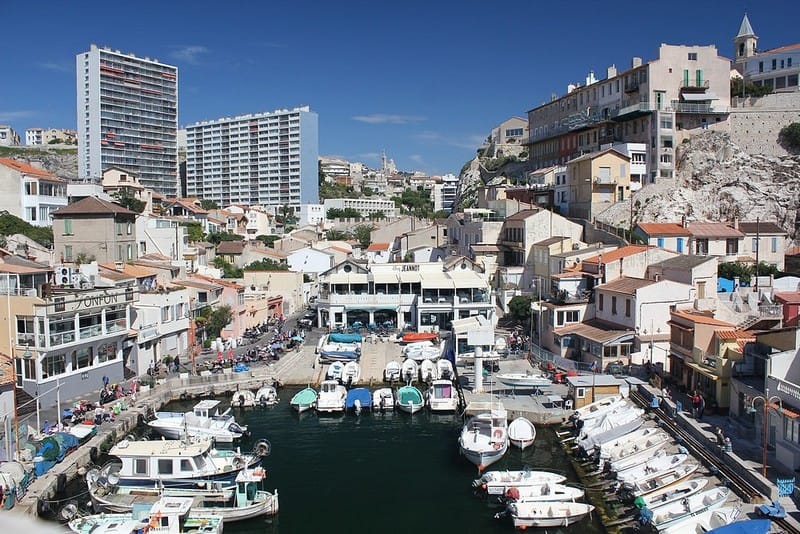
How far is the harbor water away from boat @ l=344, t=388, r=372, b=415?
1.32 feet

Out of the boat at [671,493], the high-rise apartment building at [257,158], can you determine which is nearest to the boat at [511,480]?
the boat at [671,493]

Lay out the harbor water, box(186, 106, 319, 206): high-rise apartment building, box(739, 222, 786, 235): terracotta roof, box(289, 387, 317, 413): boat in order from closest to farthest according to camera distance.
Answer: the harbor water → box(289, 387, 317, 413): boat → box(739, 222, 786, 235): terracotta roof → box(186, 106, 319, 206): high-rise apartment building

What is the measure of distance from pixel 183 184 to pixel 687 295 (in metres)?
114

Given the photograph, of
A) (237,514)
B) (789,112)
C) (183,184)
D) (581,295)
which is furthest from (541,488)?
(183,184)

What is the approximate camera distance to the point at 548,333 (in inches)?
1375

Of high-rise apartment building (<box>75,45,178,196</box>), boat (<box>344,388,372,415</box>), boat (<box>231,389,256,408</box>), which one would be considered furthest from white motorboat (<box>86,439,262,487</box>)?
high-rise apartment building (<box>75,45,178,196</box>)

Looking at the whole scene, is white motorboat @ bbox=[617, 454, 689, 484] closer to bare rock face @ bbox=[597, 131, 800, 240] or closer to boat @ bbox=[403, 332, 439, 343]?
boat @ bbox=[403, 332, 439, 343]

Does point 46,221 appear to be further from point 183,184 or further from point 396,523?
point 183,184

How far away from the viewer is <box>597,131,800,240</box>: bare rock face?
46.7 metres

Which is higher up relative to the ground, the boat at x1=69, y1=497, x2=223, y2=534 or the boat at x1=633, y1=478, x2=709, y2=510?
the boat at x1=633, y1=478, x2=709, y2=510

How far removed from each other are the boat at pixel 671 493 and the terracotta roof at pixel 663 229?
1026 inches

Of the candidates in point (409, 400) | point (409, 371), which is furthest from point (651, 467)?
point (409, 371)

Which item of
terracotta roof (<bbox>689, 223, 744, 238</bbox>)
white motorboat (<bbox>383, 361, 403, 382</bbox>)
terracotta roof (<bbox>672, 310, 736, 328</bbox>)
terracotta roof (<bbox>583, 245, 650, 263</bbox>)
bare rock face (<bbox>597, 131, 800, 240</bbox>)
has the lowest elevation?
white motorboat (<bbox>383, 361, 403, 382</bbox>)

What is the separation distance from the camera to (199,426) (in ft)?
80.3
